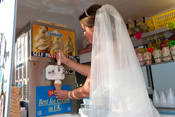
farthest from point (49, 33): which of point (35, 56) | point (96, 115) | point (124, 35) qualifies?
point (96, 115)

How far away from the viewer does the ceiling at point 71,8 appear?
228cm

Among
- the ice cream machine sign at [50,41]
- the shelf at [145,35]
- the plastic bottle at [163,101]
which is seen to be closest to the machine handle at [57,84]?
the ice cream machine sign at [50,41]

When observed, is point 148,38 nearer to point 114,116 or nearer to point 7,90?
point 114,116

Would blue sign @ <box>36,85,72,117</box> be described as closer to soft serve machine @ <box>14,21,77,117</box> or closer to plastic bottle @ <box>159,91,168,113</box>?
soft serve machine @ <box>14,21,77,117</box>

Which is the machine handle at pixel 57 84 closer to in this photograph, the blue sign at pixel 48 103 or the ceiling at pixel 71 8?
the blue sign at pixel 48 103

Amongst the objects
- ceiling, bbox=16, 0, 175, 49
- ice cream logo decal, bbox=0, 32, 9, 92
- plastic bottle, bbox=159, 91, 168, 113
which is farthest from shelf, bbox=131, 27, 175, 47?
ice cream logo decal, bbox=0, 32, 9, 92

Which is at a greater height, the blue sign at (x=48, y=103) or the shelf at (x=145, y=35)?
the shelf at (x=145, y=35)

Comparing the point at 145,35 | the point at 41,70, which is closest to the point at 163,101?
the point at 145,35

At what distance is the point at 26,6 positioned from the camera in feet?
7.52

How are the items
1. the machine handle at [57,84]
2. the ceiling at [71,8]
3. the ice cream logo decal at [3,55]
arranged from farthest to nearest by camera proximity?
the ceiling at [71,8] → the machine handle at [57,84] → the ice cream logo decal at [3,55]

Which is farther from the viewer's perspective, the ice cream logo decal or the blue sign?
the blue sign

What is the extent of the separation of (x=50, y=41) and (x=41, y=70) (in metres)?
0.28

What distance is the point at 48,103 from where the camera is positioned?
1.34 metres

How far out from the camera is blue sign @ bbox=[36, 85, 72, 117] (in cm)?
129
